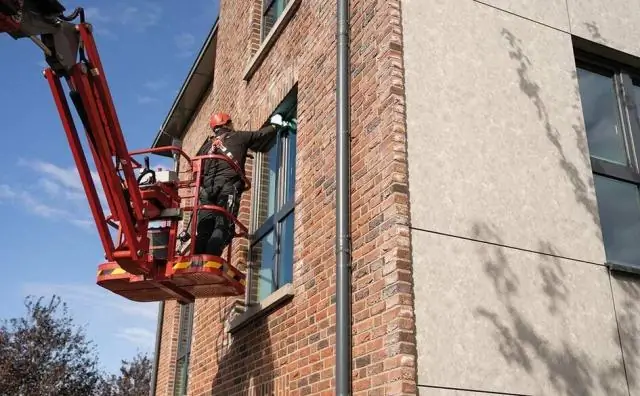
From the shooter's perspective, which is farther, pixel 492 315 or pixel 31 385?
pixel 31 385

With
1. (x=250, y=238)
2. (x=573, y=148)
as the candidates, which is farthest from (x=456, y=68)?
(x=250, y=238)

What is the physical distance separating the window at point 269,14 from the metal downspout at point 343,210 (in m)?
3.13

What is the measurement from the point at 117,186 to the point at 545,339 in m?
3.49

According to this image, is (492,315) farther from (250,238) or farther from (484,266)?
(250,238)

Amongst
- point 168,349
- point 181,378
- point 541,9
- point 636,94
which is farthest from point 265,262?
point 168,349

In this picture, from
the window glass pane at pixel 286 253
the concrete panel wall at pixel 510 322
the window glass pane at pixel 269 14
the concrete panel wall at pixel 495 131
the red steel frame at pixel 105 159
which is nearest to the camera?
the concrete panel wall at pixel 510 322

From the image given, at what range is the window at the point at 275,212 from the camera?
7.40 m

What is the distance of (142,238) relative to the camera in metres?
6.04

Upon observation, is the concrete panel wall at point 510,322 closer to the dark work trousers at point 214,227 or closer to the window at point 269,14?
the dark work trousers at point 214,227

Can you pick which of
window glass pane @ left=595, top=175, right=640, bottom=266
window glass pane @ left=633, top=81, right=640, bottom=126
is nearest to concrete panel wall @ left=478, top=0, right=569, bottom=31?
window glass pane @ left=633, top=81, right=640, bottom=126

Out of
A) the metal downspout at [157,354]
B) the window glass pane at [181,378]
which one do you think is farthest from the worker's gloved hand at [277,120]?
the metal downspout at [157,354]

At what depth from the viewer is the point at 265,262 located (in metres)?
7.86

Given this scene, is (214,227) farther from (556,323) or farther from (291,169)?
(556,323)

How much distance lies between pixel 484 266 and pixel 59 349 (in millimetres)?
24664
